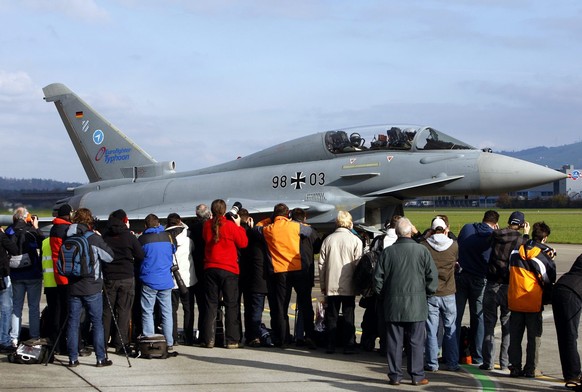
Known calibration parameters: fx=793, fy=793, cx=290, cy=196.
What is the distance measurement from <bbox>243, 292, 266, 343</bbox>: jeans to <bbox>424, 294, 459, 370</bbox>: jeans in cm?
250

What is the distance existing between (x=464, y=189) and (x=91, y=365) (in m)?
10.9

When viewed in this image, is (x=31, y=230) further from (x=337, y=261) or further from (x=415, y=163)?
(x=415, y=163)

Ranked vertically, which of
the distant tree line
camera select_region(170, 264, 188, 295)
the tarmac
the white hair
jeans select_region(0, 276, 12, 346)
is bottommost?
the tarmac

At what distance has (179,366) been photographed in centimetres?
909

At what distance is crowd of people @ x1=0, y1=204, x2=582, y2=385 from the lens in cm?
833

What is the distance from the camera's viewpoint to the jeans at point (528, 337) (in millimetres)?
8461

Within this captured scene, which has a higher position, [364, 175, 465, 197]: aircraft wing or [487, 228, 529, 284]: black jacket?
[364, 175, 465, 197]: aircraft wing

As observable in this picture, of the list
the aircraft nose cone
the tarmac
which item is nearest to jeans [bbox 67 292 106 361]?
the tarmac

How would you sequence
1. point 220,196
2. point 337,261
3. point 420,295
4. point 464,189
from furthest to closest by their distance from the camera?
point 220,196
point 464,189
point 337,261
point 420,295

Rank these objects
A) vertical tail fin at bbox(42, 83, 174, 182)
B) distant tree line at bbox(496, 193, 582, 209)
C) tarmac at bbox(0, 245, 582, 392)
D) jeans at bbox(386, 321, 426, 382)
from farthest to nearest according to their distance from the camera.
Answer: distant tree line at bbox(496, 193, 582, 209) → vertical tail fin at bbox(42, 83, 174, 182) → jeans at bbox(386, 321, 426, 382) → tarmac at bbox(0, 245, 582, 392)

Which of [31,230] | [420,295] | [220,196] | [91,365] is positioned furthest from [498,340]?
[220,196]

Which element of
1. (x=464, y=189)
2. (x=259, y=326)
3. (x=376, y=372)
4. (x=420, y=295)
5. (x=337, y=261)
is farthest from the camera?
(x=464, y=189)

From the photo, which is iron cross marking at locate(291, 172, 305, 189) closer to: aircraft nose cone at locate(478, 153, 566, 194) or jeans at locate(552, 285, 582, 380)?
aircraft nose cone at locate(478, 153, 566, 194)

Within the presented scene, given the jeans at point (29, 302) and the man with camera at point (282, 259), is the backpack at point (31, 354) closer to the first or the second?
the jeans at point (29, 302)
